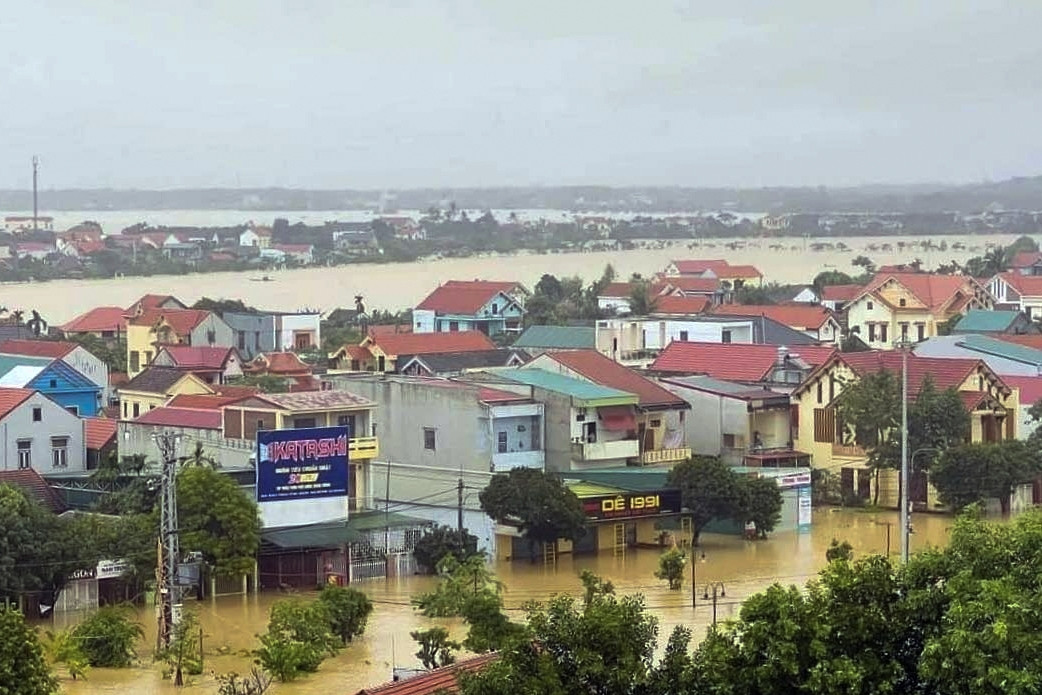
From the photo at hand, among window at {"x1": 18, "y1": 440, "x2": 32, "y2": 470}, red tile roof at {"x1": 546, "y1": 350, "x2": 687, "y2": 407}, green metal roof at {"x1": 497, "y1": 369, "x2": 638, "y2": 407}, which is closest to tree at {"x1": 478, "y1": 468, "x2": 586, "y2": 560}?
green metal roof at {"x1": 497, "y1": 369, "x2": 638, "y2": 407}

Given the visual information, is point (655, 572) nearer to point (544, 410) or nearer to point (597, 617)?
point (544, 410)

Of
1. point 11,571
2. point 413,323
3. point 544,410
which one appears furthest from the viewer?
point 413,323

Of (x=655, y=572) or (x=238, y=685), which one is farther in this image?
(x=655, y=572)

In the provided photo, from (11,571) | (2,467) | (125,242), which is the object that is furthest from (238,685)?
(125,242)

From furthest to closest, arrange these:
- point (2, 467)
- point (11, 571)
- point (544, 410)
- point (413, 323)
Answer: point (413, 323), point (544, 410), point (2, 467), point (11, 571)

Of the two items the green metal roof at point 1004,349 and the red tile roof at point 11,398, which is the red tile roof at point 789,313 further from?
the red tile roof at point 11,398
